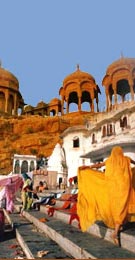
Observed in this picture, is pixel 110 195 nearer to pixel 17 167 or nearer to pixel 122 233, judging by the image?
pixel 122 233

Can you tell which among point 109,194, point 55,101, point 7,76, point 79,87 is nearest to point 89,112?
point 79,87

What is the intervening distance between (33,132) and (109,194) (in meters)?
37.0

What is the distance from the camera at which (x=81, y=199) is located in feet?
14.7

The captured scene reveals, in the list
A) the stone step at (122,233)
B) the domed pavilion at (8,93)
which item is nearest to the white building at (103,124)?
the domed pavilion at (8,93)

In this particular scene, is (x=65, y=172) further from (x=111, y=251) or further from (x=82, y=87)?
(x=111, y=251)

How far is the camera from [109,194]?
12.9ft

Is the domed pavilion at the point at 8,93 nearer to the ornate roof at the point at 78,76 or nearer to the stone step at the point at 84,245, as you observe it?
the ornate roof at the point at 78,76

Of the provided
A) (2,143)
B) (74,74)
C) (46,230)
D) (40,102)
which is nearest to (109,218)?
(46,230)

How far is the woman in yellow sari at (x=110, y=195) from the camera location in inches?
149

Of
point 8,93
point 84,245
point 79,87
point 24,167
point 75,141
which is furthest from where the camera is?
point 8,93

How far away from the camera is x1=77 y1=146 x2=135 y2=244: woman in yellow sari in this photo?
3.78 meters

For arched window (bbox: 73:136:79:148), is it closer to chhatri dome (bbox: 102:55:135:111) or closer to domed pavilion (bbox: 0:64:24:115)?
chhatri dome (bbox: 102:55:135:111)

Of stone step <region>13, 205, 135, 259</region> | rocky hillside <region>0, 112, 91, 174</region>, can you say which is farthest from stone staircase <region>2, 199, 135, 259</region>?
rocky hillside <region>0, 112, 91, 174</region>

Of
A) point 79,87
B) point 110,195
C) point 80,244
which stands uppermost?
point 79,87
